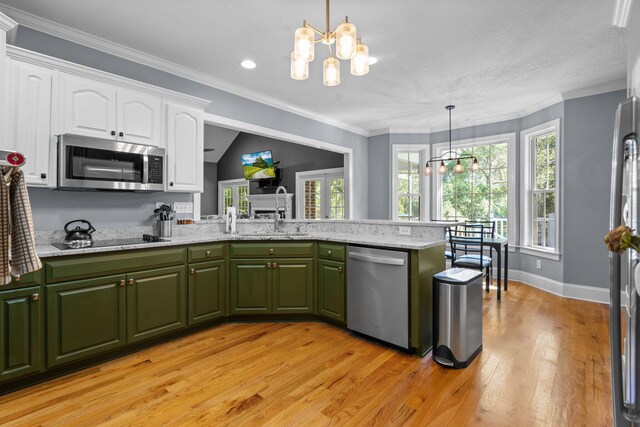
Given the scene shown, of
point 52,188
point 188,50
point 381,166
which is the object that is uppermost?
point 188,50

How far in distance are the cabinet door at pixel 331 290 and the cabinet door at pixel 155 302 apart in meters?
1.27

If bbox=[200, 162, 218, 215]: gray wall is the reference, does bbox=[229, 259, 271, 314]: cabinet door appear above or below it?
below

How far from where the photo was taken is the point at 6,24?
2121 millimetres

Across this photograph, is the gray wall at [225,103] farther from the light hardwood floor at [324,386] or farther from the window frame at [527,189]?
the window frame at [527,189]

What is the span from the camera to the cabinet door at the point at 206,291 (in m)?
3.01

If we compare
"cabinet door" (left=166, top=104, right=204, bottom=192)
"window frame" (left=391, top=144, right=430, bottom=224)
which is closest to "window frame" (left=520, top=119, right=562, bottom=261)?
"window frame" (left=391, top=144, right=430, bottom=224)

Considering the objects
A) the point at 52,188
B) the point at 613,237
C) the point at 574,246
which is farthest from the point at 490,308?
the point at 52,188

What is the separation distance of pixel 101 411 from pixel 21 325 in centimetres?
78

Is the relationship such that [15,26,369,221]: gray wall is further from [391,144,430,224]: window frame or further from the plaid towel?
the plaid towel

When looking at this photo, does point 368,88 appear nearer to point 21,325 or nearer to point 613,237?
point 613,237

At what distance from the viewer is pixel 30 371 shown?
214cm

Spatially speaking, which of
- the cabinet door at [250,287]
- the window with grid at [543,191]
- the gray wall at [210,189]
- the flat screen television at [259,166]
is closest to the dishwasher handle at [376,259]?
the cabinet door at [250,287]

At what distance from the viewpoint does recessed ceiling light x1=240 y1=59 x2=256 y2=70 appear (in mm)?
3391

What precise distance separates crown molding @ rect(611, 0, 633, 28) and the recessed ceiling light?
120 inches
